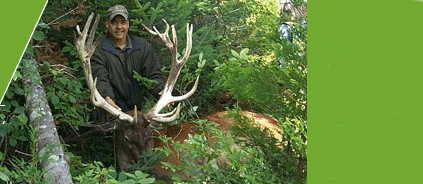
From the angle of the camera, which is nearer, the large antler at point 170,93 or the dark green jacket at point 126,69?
the large antler at point 170,93

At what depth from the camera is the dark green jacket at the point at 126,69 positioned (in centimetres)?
453

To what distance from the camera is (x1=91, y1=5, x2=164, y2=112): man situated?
4508 millimetres

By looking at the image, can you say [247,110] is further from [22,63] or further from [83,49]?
[22,63]

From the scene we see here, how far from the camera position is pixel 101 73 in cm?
448

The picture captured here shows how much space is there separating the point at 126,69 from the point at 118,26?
0.30 metres

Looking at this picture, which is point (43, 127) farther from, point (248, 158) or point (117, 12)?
point (248, 158)

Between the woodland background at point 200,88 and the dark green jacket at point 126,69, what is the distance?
0.13 m

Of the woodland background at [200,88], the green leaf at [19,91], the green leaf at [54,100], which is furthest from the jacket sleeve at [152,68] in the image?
the green leaf at [19,91]

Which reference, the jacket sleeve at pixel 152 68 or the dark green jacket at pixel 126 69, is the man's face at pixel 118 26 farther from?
the jacket sleeve at pixel 152 68

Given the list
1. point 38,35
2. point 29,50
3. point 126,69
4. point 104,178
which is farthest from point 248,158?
point 126,69

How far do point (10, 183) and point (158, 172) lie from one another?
1149 mm

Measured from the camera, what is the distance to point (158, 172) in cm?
428

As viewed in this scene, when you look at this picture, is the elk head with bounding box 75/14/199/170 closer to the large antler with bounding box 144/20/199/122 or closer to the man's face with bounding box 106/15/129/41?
the large antler with bounding box 144/20/199/122

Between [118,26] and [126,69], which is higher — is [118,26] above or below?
above
